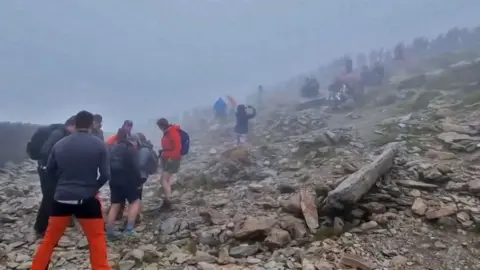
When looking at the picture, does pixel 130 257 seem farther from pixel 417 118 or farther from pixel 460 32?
pixel 460 32

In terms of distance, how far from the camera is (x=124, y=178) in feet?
23.6

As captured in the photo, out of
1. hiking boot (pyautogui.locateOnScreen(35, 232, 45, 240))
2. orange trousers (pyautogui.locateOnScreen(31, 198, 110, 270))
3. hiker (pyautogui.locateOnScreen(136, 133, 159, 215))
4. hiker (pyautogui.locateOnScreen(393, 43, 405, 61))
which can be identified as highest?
hiker (pyautogui.locateOnScreen(393, 43, 405, 61))

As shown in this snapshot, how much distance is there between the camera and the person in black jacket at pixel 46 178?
663 cm

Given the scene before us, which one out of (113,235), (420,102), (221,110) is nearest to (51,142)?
(113,235)

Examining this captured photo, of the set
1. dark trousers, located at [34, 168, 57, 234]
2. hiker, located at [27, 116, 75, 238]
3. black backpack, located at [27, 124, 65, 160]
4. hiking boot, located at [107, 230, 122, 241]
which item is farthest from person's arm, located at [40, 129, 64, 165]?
hiking boot, located at [107, 230, 122, 241]

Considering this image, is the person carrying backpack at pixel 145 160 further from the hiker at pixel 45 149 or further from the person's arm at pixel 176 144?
the hiker at pixel 45 149

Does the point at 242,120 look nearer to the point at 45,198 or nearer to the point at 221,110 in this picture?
the point at 221,110

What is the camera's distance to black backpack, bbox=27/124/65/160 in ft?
22.5

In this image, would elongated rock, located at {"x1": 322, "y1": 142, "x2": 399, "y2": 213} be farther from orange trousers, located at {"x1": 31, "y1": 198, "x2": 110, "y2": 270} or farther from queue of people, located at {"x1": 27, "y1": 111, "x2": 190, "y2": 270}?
orange trousers, located at {"x1": 31, "y1": 198, "x2": 110, "y2": 270}

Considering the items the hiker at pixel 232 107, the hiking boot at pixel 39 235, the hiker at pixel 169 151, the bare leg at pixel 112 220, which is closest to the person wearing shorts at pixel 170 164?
the hiker at pixel 169 151

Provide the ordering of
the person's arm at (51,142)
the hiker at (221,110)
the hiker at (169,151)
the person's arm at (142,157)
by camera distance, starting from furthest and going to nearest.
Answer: the hiker at (221,110) → the hiker at (169,151) → the person's arm at (142,157) → the person's arm at (51,142)

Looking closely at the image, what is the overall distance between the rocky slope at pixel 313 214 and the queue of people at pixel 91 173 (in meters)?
0.75

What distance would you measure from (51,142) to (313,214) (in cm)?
511

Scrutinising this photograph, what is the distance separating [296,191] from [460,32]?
45.0m
